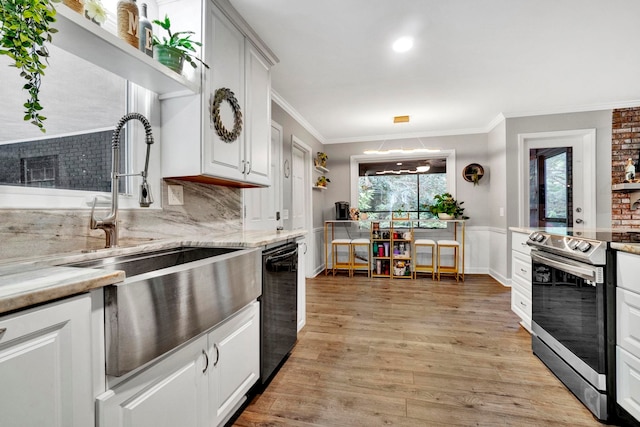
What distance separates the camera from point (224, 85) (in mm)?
1846

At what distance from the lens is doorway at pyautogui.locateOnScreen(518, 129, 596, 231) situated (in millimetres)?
3855

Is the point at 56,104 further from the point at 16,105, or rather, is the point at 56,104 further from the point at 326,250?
the point at 326,250

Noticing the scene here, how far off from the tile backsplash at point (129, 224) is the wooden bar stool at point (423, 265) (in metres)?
2.95

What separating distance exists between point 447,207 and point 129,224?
13.9ft

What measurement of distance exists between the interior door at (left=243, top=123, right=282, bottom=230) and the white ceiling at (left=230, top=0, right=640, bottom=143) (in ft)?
1.86

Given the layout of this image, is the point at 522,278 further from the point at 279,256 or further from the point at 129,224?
the point at 129,224

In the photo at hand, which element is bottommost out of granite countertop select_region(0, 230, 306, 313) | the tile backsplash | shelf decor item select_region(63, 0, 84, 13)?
granite countertop select_region(0, 230, 306, 313)

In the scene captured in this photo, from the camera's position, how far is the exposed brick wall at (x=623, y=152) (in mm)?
3670

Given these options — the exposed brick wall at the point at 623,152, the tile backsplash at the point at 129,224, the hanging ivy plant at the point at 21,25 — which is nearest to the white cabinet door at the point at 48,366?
the tile backsplash at the point at 129,224

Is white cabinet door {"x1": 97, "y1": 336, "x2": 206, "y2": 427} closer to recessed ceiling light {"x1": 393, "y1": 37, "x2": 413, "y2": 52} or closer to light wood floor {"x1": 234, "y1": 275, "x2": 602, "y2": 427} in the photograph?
light wood floor {"x1": 234, "y1": 275, "x2": 602, "y2": 427}

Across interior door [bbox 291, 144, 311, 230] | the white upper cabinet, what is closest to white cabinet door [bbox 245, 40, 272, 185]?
the white upper cabinet

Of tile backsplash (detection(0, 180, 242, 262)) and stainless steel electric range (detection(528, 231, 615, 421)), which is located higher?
tile backsplash (detection(0, 180, 242, 262))

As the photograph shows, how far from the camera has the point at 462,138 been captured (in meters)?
4.82

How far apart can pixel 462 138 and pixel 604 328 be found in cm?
387
